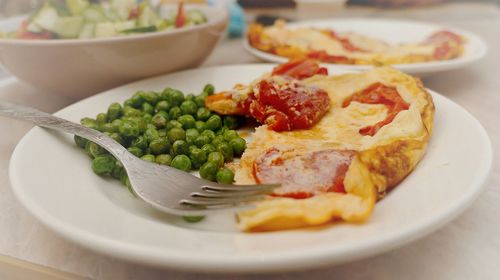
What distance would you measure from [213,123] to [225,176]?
0.58m

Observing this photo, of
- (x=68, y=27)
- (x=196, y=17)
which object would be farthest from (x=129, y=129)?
(x=196, y=17)

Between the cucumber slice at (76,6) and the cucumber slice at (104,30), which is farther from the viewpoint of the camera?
the cucumber slice at (76,6)

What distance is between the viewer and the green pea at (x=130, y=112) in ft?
8.14

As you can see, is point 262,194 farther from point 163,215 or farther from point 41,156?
point 41,156

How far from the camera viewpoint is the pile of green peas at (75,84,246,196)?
207 cm

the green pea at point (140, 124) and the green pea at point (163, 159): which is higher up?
the green pea at point (140, 124)

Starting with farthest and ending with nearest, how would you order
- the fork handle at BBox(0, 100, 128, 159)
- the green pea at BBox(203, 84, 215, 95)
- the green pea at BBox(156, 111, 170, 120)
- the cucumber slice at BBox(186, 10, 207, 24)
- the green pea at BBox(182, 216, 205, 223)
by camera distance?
the cucumber slice at BBox(186, 10, 207, 24) → the green pea at BBox(203, 84, 215, 95) → the green pea at BBox(156, 111, 170, 120) → the fork handle at BBox(0, 100, 128, 159) → the green pea at BBox(182, 216, 205, 223)

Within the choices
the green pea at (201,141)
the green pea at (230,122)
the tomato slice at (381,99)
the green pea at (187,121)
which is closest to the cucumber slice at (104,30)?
the green pea at (187,121)

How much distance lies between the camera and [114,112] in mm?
2475

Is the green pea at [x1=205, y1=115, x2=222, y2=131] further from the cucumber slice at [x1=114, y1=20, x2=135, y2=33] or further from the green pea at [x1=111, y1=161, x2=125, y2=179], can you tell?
the cucumber slice at [x1=114, y1=20, x2=135, y2=33]

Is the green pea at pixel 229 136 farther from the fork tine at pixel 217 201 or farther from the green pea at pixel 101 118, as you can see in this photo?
the fork tine at pixel 217 201

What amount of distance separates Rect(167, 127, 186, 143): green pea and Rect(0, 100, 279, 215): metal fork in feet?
1.22

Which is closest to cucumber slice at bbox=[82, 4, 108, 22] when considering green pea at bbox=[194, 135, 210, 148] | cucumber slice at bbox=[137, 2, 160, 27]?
cucumber slice at bbox=[137, 2, 160, 27]

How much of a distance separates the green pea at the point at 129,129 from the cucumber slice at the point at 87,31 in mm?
961
